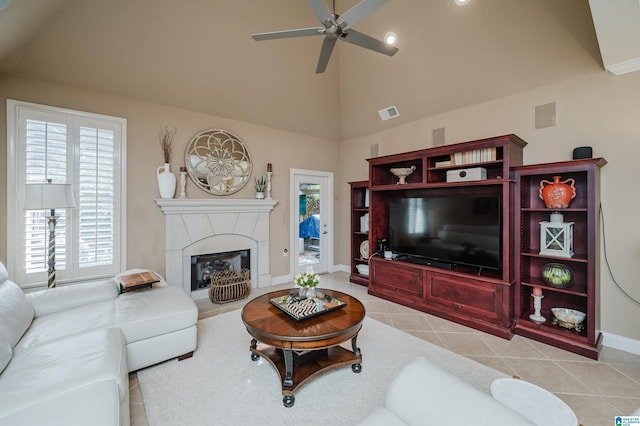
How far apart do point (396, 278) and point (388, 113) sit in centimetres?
277

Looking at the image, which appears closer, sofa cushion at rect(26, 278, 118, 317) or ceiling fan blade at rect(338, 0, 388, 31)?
ceiling fan blade at rect(338, 0, 388, 31)

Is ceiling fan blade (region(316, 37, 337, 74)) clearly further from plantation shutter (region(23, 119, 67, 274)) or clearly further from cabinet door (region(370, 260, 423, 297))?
plantation shutter (region(23, 119, 67, 274))

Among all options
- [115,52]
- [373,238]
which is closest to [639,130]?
[373,238]

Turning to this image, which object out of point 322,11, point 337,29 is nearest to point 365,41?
point 337,29

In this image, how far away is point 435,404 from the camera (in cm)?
116

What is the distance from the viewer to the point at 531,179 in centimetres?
325

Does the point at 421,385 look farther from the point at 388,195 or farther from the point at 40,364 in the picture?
the point at 388,195

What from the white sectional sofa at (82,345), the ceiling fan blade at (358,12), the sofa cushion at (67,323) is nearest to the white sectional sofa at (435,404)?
the white sectional sofa at (82,345)

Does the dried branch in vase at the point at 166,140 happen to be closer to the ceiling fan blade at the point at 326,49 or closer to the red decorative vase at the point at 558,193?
the ceiling fan blade at the point at 326,49

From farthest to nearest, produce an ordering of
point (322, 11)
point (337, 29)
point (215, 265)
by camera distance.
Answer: point (215, 265)
point (337, 29)
point (322, 11)

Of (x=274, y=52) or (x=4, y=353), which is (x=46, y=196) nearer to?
(x=4, y=353)

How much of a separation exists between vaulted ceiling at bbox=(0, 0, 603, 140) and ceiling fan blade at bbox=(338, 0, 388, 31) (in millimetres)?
1594

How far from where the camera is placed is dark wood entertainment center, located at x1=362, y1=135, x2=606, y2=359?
2701mm

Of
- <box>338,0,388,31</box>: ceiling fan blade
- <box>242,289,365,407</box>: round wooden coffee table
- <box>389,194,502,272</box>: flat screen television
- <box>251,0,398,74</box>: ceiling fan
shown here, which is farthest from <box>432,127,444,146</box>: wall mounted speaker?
<box>242,289,365,407</box>: round wooden coffee table
